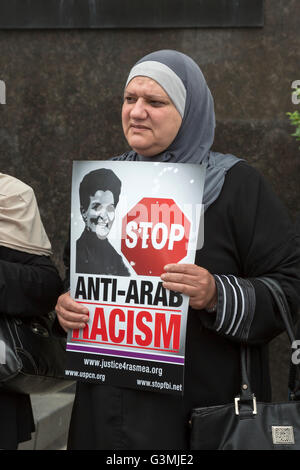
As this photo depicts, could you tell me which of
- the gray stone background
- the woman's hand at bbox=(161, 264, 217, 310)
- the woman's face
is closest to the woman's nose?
the woman's face

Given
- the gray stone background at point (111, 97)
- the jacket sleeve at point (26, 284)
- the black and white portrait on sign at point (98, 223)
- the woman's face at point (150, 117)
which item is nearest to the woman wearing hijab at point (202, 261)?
the woman's face at point (150, 117)

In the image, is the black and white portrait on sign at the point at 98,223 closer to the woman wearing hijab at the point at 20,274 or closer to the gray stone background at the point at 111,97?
the woman wearing hijab at the point at 20,274

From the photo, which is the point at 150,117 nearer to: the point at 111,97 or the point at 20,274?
the point at 20,274

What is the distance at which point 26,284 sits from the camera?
224 centimetres

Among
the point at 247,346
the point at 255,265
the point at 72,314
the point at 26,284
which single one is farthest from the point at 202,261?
the point at 26,284

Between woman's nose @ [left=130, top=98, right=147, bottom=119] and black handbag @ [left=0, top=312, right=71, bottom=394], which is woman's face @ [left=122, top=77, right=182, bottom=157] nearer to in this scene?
woman's nose @ [left=130, top=98, right=147, bottom=119]

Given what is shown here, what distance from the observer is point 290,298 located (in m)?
1.89

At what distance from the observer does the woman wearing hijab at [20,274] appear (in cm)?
223

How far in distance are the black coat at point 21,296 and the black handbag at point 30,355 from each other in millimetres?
50

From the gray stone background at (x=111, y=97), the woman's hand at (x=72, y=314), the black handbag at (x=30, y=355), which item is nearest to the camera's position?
the woman's hand at (x=72, y=314)

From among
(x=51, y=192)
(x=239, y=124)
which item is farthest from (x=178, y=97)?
(x=51, y=192)

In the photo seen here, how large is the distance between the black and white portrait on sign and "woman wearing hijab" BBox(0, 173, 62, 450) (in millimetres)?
432

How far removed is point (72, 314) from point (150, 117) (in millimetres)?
625

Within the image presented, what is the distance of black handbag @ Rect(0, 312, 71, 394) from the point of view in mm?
2152
